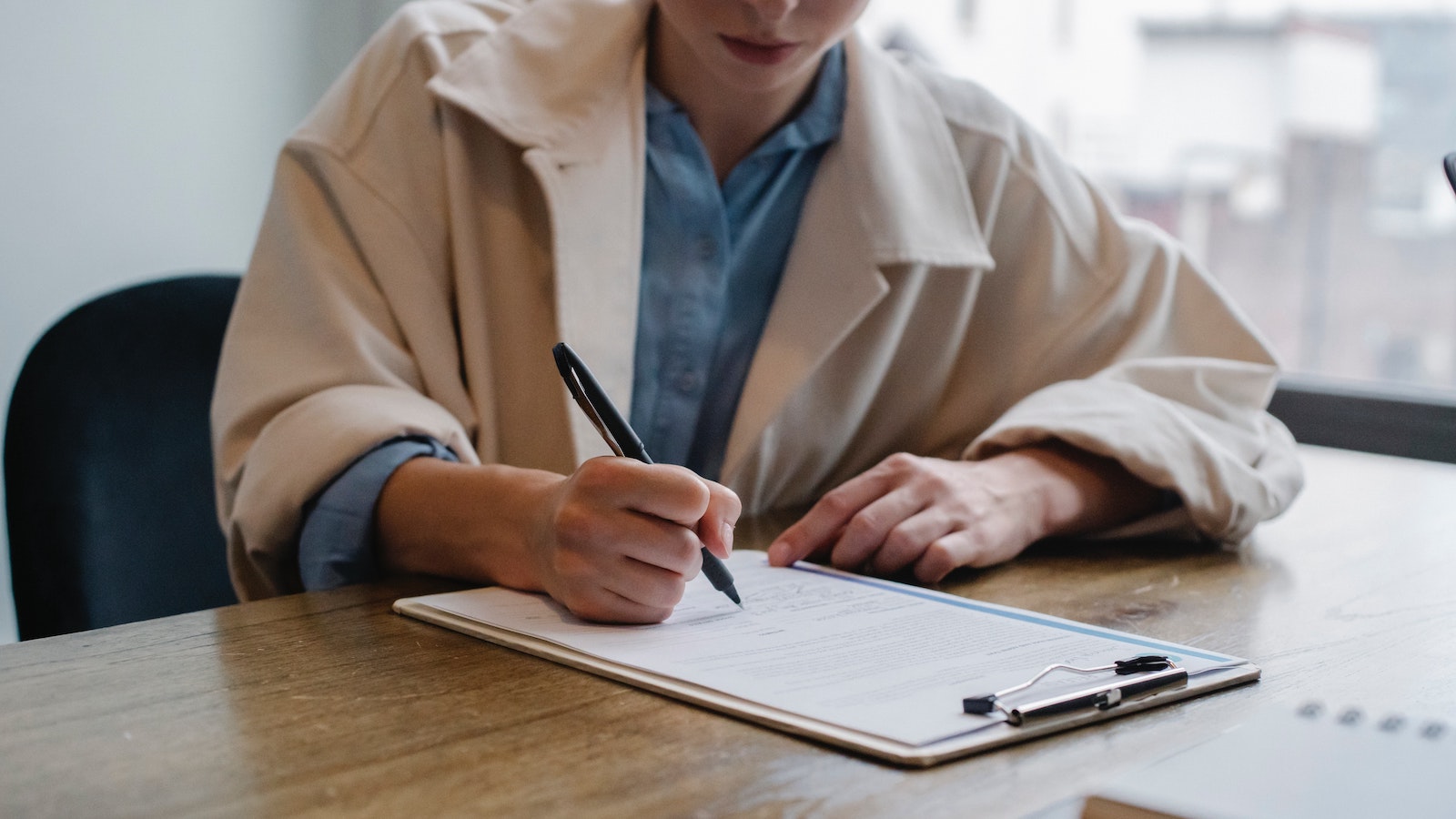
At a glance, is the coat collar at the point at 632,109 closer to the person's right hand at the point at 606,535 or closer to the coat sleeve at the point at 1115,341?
the coat sleeve at the point at 1115,341

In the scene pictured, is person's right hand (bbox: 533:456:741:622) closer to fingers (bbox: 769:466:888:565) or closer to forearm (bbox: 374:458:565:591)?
forearm (bbox: 374:458:565:591)

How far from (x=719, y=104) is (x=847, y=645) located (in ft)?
2.22

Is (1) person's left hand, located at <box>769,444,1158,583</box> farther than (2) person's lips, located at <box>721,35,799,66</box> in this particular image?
No

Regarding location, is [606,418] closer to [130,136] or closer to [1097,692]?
[1097,692]

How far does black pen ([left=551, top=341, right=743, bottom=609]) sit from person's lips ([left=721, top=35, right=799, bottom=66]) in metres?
0.38

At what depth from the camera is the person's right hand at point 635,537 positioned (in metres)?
0.71

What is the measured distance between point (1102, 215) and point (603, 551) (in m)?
0.76

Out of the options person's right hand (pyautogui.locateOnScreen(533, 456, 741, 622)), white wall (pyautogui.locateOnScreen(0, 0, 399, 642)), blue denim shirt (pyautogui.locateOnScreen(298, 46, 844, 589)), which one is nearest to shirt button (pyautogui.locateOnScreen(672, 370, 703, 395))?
blue denim shirt (pyautogui.locateOnScreen(298, 46, 844, 589))

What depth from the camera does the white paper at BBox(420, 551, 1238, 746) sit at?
59 centimetres

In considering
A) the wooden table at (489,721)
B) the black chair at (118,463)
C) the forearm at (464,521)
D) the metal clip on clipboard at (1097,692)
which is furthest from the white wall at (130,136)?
the metal clip on clipboard at (1097,692)

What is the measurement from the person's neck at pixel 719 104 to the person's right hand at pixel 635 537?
564 millimetres

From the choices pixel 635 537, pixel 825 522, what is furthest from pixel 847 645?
pixel 825 522

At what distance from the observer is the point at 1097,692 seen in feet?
1.93

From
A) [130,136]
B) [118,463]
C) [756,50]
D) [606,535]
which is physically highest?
[756,50]
